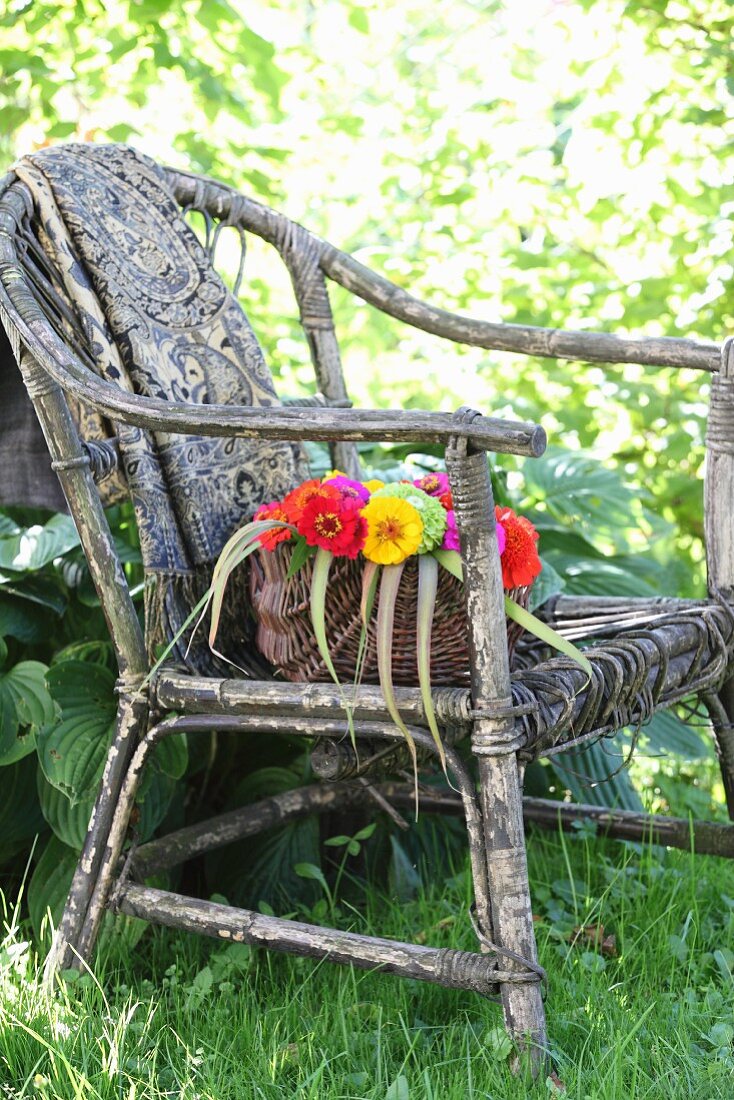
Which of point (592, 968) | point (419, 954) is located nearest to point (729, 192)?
point (592, 968)

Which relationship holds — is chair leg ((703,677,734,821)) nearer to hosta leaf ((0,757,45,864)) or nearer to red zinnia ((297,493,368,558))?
red zinnia ((297,493,368,558))

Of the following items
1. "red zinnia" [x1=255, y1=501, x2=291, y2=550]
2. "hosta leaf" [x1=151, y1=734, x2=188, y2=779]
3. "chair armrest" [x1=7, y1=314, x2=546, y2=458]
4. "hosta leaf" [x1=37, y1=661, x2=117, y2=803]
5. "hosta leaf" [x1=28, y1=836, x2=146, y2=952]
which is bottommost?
"hosta leaf" [x1=28, y1=836, x2=146, y2=952]

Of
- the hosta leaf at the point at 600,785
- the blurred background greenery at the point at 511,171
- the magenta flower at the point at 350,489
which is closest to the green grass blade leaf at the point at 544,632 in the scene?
the magenta flower at the point at 350,489

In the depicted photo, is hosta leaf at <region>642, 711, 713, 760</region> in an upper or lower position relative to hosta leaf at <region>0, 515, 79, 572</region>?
lower

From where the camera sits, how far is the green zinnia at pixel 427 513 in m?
1.20

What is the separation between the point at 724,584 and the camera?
1616 mm

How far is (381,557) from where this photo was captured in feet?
3.92

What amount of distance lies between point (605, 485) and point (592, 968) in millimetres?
1139

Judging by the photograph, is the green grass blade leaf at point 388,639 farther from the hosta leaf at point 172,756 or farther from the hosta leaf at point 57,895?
the hosta leaf at point 57,895

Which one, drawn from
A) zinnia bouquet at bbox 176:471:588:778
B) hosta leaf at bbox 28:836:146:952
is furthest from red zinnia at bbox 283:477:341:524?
hosta leaf at bbox 28:836:146:952

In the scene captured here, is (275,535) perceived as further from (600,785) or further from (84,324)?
(600,785)

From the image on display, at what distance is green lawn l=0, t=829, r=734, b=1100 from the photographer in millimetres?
1152

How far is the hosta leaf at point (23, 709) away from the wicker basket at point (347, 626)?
412 millimetres

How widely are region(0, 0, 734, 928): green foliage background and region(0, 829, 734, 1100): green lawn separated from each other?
470 millimetres
